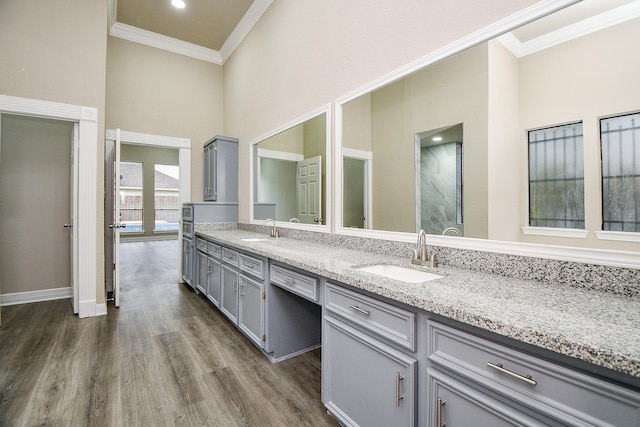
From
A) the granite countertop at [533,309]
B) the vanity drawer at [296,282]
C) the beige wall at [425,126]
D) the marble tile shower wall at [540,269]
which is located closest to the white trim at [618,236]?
the marble tile shower wall at [540,269]

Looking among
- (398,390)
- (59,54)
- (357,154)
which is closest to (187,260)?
(59,54)

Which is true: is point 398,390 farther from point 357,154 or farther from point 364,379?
point 357,154

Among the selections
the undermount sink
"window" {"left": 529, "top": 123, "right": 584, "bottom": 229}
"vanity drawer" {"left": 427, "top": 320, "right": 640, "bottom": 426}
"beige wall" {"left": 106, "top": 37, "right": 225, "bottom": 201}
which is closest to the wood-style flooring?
the undermount sink

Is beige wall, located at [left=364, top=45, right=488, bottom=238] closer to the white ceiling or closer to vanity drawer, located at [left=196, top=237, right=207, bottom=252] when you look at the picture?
vanity drawer, located at [left=196, top=237, right=207, bottom=252]

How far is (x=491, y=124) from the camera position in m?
1.54

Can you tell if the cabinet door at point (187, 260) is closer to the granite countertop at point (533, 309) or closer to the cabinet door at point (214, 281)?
the cabinet door at point (214, 281)

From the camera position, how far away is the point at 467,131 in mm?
1665

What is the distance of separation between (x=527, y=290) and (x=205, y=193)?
4511 millimetres

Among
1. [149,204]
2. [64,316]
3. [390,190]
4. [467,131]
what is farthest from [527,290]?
[149,204]

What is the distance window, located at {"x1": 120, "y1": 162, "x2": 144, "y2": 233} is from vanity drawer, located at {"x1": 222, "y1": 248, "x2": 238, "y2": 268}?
836 centimetres

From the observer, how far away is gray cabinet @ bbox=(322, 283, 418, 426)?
1.21 metres

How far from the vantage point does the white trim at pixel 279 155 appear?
312cm

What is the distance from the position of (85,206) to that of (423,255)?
3.47 m

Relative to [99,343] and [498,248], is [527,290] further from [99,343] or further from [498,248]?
[99,343]
